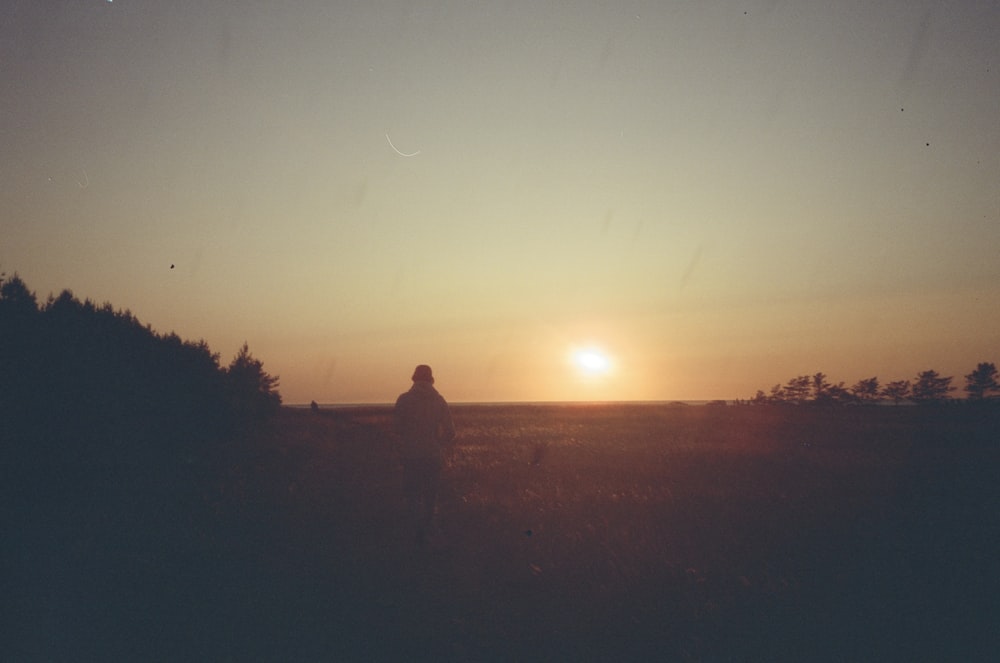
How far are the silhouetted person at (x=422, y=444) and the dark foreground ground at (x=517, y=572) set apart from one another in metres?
0.49

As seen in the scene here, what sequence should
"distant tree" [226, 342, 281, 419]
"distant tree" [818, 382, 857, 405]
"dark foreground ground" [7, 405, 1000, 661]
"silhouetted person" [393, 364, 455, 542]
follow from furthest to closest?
"distant tree" [818, 382, 857, 405] → "distant tree" [226, 342, 281, 419] → "silhouetted person" [393, 364, 455, 542] → "dark foreground ground" [7, 405, 1000, 661]

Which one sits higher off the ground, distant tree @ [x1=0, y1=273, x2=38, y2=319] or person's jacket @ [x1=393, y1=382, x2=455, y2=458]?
distant tree @ [x1=0, y1=273, x2=38, y2=319]

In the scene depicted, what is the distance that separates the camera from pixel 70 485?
1110cm

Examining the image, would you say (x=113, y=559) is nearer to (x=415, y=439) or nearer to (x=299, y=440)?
(x=415, y=439)

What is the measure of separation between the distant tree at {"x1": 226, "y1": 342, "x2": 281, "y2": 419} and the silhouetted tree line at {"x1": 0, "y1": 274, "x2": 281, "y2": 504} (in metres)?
4.44

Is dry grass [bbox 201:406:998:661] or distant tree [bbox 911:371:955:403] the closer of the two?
dry grass [bbox 201:406:998:661]

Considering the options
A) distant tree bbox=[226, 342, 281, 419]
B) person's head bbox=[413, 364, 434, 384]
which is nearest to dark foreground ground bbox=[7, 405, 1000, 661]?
person's head bbox=[413, 364, 434, 384]

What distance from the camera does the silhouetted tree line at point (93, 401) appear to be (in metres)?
11.2

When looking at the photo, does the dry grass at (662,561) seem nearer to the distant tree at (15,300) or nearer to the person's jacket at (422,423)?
the person's jacket at (422,423)

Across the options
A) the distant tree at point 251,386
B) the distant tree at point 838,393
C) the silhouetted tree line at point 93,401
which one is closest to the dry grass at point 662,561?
the silhouetted tree line at point 93,401

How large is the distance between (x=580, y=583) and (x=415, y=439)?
3.15 metres

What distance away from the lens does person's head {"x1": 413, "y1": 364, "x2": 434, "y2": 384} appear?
8773 millimetres

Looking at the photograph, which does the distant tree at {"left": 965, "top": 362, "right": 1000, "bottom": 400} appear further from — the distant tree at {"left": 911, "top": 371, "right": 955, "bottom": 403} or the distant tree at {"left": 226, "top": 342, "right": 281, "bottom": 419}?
the distant tree at {"left": 226, "top": 342, "right": 281, "bottom": 419}

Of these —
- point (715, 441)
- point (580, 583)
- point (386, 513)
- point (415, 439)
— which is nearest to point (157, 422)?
point (386, 513)
